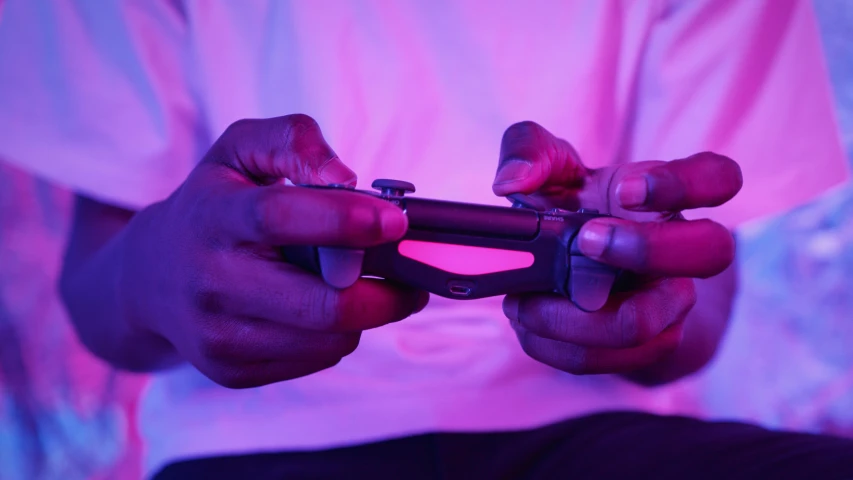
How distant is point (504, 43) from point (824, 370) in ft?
2.23

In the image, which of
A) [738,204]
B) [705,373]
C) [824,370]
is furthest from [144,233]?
[824,370]

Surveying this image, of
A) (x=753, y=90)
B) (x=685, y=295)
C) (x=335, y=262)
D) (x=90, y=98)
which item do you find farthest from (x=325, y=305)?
(x=753, y=90)

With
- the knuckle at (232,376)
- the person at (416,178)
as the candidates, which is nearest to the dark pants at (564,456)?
the person at (416,178)

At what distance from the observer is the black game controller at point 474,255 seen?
32cm

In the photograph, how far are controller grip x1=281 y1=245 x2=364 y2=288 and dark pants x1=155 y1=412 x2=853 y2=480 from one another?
226 mm

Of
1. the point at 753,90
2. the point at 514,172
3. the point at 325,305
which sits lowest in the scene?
the point at 325,305

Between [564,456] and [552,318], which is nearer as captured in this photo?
[552,318]

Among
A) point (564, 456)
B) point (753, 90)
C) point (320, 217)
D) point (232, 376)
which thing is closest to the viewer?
point (320, 217)

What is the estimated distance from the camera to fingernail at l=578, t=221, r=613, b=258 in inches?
12.5

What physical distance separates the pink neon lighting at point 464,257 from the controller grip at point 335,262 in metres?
0.03

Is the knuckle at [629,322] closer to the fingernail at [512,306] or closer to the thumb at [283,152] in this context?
the fingernail at [512,306]

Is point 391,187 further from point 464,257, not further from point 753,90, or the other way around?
point 753,90

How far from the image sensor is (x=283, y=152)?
37 cm

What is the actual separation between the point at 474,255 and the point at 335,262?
0.08m
